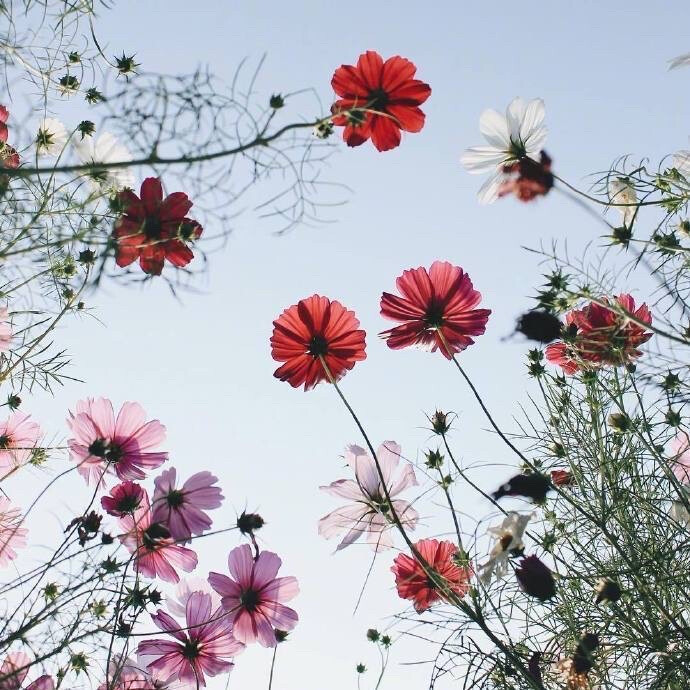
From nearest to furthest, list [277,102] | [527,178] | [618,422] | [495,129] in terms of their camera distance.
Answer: [277,102]
[527,178]
[495,129]
[618,422]

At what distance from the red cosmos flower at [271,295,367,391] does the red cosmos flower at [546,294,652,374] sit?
319 millimetres

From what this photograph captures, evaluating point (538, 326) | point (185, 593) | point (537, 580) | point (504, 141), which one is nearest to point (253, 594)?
point (185, 593)

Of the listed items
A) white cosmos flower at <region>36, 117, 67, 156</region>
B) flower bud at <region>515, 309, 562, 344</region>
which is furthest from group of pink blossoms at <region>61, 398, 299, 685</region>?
white cosmos flower at <region>36, 117, 67, 156</region>

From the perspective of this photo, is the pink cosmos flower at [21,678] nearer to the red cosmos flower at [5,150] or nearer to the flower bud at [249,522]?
the flower bud at [249,522]

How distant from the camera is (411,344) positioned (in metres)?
1.19

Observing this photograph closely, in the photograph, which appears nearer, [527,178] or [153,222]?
[153,222]

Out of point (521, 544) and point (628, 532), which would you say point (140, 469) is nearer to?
point (521, 544)

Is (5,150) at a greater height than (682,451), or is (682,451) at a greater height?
(5,150)

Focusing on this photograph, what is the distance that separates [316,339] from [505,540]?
1.24 feet

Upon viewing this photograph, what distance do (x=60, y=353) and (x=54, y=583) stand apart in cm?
45

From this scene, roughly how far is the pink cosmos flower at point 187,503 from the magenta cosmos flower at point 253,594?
3.9 inches

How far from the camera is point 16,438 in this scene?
1271mm

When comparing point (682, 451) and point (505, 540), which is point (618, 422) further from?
point (505, 540)

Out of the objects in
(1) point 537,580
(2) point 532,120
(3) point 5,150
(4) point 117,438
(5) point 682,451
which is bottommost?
(1) point 537,580
